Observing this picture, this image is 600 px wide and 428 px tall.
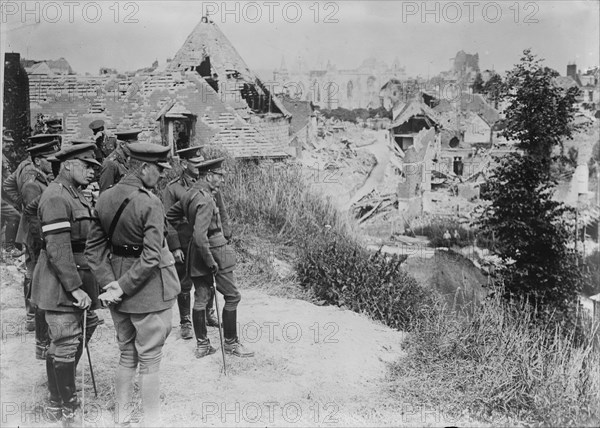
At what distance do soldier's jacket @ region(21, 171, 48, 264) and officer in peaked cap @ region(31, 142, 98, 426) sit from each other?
0.78m

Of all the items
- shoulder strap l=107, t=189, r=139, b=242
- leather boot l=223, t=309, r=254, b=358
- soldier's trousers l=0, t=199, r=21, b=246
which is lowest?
leather boot l=223, t=309, r=254, b=358

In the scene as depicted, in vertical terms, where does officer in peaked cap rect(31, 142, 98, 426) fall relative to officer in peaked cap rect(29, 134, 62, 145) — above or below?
below

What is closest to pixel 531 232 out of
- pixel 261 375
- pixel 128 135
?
pixel 261 375

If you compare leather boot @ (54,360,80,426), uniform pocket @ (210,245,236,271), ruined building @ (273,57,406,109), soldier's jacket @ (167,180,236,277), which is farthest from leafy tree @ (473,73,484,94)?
leather boot @ (54,360,80,426)

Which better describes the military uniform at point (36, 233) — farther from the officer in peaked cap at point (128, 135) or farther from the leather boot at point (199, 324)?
the leather boot at point (199, 324)

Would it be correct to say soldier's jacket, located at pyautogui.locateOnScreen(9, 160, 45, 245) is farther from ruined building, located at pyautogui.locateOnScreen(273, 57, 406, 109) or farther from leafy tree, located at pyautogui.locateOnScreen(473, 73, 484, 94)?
leafy tree, located at pyautogui.locateOnScreen(473, 73, 484, 94)

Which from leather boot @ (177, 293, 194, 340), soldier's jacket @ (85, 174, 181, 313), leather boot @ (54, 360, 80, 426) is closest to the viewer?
soldier's jacket @ (85, 174, 181, 313)

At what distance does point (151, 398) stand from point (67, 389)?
27.4 inches

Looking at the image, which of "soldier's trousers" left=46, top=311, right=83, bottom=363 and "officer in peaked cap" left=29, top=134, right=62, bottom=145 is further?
"officer in peaked cap" left=29, top=134, right=62, bottom=145

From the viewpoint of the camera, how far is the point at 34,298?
16.4ft

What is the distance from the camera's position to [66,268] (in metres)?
4.77

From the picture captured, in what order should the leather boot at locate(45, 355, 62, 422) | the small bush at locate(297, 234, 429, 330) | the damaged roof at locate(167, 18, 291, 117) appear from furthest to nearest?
the small bush at locate(297, 234, 429, 330), the damaged roof at locate(167, 18, 291, 117), the leather boot at locate(45, 355, 62, 422)

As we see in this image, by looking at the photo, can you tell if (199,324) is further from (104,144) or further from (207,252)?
(104,144)

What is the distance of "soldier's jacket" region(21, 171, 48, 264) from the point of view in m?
5.68
